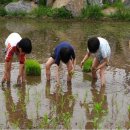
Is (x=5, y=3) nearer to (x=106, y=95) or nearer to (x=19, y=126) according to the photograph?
(x=106, y=95)

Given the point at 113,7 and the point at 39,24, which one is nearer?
the point at 39,24

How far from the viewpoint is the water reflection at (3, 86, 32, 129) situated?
6.62m

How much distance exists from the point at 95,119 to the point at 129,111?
3.20 feet

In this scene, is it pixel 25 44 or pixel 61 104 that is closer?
pixel 61 104

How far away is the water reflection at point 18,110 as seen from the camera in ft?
21.7

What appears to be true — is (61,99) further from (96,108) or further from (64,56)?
(96,108)

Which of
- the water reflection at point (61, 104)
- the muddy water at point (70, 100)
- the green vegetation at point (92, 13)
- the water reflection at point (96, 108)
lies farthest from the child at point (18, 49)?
the green vegetation at point (92, 13)

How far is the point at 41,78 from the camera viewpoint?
930 cm

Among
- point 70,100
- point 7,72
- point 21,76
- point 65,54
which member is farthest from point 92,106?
point 7,72

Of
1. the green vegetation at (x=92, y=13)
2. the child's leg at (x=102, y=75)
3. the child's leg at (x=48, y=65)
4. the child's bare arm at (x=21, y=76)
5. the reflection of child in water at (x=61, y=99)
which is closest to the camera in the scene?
the reflection of child in water at (x=61, y=99)

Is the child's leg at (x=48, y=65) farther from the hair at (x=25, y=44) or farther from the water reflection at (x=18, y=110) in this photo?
the hair at (x=25, y=44)

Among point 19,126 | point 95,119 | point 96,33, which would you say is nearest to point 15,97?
point 19,126

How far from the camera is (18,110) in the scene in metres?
7.29

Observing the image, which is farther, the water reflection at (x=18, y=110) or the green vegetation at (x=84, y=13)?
the green vegetation at (x=84, y=13)
